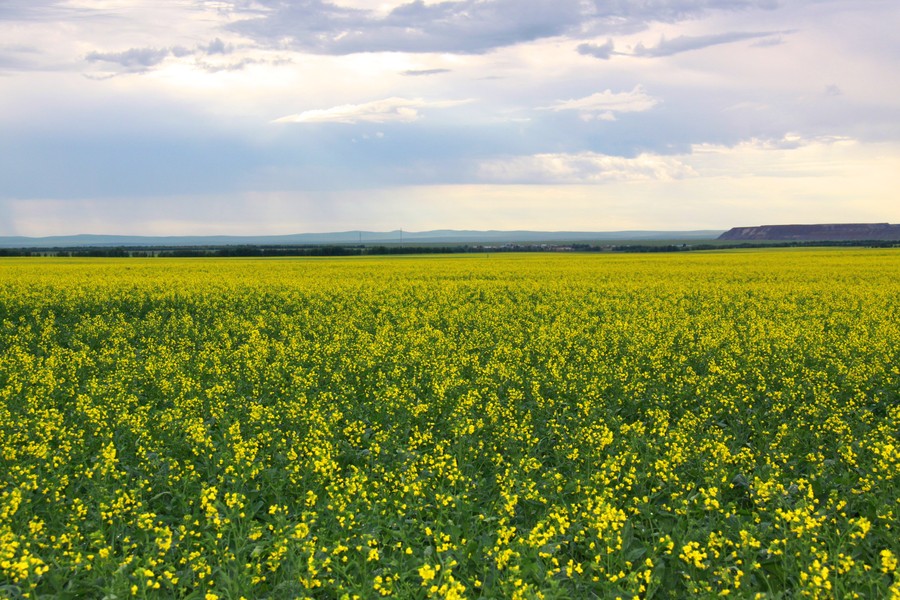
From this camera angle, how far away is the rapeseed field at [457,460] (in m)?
6.07

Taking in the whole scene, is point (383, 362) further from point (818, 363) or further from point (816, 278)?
point (816, 278)

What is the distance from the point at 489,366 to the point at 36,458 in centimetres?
785

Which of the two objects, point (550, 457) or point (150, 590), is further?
point (550, 457)

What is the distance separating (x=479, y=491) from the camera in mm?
7996

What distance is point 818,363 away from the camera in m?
14.5

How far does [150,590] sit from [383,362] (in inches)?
364

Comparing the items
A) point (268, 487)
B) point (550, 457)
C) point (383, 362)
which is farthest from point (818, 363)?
point (268, 487)

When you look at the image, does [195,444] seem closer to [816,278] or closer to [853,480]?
[853,480]

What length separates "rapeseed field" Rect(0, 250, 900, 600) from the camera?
6.07m

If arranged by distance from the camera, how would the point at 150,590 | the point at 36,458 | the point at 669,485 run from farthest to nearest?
the point at 36,458
the point at 669,485
the point at 150,590

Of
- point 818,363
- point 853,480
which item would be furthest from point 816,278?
point 853,480

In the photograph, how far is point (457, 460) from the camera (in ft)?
29.8

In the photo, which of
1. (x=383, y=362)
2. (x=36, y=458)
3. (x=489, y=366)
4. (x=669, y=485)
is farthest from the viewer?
(x=383, y=362)

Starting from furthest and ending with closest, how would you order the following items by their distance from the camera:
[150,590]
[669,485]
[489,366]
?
1. [489,366]
2. [669,485]
3. [150,590]
